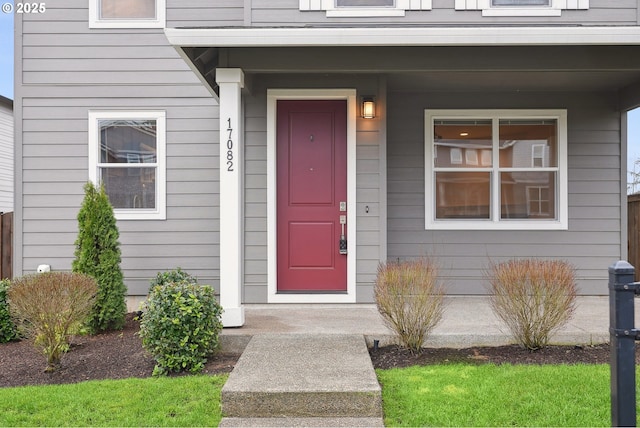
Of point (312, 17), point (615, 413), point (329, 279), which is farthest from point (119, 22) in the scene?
point (615, 413)

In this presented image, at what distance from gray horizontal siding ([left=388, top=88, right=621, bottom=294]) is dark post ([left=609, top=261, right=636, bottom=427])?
379 cm

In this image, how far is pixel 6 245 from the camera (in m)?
7.05

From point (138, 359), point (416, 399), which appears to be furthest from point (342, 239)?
point (416, 399)

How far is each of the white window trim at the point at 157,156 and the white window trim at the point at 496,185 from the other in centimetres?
323

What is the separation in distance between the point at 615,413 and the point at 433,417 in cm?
96

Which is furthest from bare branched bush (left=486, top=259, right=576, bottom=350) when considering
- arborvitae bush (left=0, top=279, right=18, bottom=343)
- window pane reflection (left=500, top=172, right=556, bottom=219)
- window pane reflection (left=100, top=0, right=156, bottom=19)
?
window pane reflection (left=100, top=0, right=156, bottom=19)

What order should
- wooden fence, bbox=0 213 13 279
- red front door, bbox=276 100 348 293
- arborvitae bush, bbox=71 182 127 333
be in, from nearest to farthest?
arborvitae bush, bbox=71 182 127 333
red front door, bbox=276 100 348 293
wooden fence, bbox=0 213 13 279

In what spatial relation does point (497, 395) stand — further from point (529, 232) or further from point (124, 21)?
point (124, 21)

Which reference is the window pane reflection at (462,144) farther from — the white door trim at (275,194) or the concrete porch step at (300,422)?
the concrete porch step at (300,422)

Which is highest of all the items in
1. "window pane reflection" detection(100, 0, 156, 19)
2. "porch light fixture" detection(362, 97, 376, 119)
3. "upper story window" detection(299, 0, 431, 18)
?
"window pane reflection" detection(100, 0, 156, 19)

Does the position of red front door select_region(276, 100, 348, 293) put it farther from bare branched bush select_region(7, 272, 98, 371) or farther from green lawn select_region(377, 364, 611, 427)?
bare branched bush select_region(7, 272, 98, 371)

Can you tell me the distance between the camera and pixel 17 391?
331 centimetres

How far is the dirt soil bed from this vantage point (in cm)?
365

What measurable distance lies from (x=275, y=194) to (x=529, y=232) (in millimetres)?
3195
